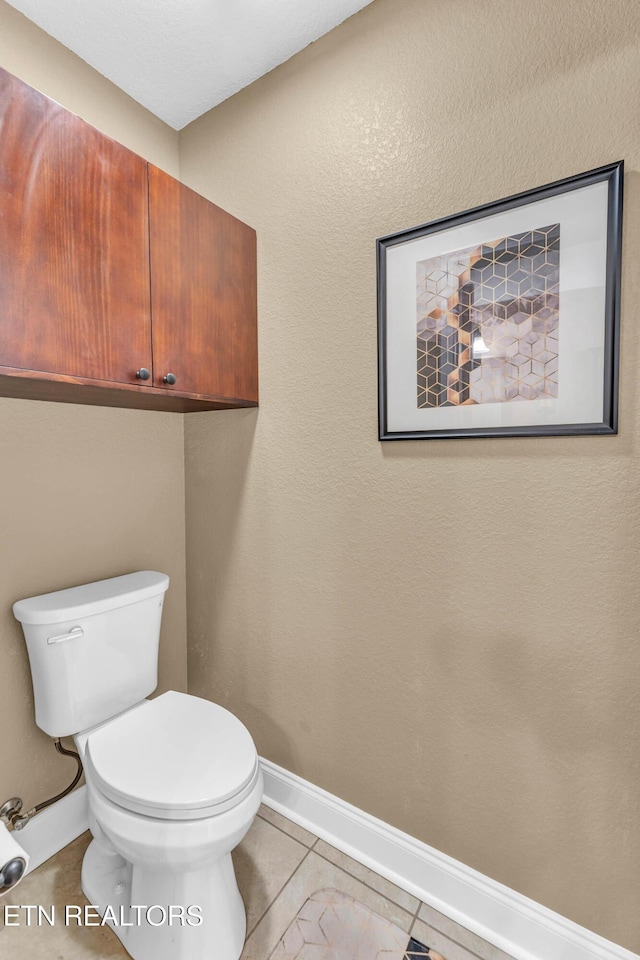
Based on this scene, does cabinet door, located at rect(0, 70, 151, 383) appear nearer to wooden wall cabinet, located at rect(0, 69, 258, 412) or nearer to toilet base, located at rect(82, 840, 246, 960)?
wooden wall cabinet, located at rect(0, 69, 258, 412)

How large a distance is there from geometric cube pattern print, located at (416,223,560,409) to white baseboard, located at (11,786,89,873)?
1682 millimetres

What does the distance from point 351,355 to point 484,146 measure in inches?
23.8

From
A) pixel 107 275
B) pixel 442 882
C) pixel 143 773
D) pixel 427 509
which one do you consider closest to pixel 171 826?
pixel 143 773

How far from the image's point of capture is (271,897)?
129 centimetres

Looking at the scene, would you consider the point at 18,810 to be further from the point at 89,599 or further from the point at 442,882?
the point at 442,882

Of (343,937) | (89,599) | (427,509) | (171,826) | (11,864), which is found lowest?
(343,937)

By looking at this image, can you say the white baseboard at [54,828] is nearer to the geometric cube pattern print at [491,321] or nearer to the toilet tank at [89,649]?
the toilet tank at [89,649]

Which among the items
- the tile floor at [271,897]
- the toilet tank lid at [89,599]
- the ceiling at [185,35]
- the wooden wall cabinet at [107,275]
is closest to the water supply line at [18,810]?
the tile floor at [271,897]

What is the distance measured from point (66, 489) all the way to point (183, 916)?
3.92ft

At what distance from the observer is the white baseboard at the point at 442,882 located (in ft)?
3.66

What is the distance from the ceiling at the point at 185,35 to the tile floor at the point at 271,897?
2.52 m

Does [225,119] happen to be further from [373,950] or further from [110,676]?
[373,950]

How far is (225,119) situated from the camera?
1.62m

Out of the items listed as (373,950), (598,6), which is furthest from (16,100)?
(373,950)
